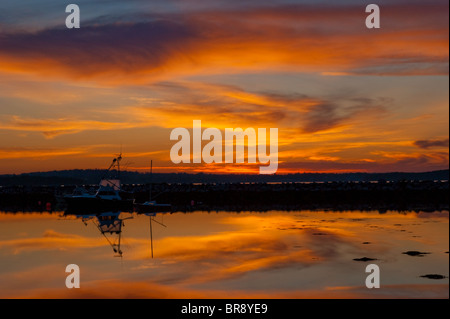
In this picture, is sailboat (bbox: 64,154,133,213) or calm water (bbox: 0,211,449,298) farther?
sailboat (bbox: 64,154,133,213)

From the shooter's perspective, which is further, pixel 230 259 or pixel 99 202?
pixel 99 202

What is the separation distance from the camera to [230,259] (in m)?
27.6

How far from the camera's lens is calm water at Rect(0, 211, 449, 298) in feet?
68.9

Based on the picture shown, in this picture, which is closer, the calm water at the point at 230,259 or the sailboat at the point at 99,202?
the calm water at the point at 230,259

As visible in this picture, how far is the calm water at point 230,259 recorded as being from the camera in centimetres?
2100

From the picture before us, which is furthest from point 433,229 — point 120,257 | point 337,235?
point 120,257

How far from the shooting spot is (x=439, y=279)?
2206 centimetres
